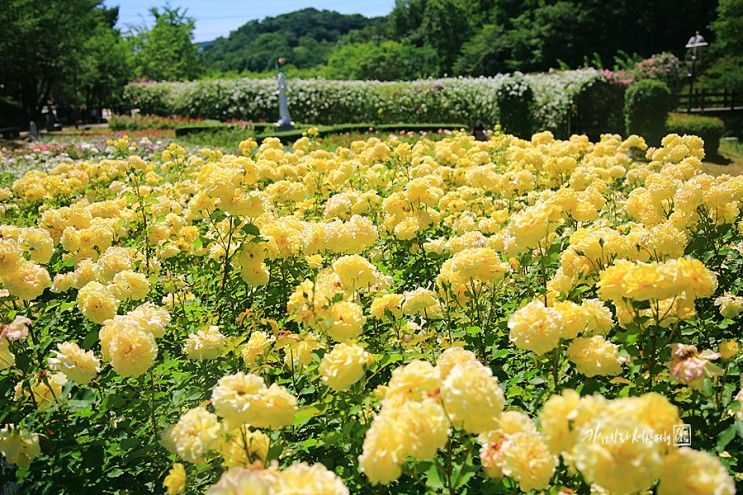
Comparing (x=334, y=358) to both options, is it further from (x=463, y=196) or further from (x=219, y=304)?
(x=463, y=196)

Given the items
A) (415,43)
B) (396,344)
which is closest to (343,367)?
(396,344)

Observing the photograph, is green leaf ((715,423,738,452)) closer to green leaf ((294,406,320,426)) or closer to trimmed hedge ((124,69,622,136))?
green leaf ((294,406,320,426))

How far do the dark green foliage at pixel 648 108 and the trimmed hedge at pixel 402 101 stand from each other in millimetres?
1167

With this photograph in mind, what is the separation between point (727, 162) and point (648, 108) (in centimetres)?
207

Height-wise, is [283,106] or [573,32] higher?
[573,32]

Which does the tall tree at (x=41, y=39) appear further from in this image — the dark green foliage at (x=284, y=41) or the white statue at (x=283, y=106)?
the dark green foliage at (x=284, y=41)

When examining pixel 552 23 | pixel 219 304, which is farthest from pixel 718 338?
pixel 552 23

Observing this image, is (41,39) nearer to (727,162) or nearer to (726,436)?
(727,162)

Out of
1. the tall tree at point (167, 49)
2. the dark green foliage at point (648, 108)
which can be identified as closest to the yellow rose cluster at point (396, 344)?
the dark green foliage at point (648, 108)

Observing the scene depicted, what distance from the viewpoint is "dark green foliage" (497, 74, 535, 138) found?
45.8ft

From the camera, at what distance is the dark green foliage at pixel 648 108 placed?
44.8 ft

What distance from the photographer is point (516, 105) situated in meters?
14.1

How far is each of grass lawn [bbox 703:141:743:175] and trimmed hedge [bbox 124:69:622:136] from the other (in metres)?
2.82

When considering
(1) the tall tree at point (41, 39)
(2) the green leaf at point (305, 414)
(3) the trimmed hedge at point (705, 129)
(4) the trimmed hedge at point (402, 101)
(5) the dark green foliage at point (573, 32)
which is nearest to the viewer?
(2) the green leaf at point (305, 414)
